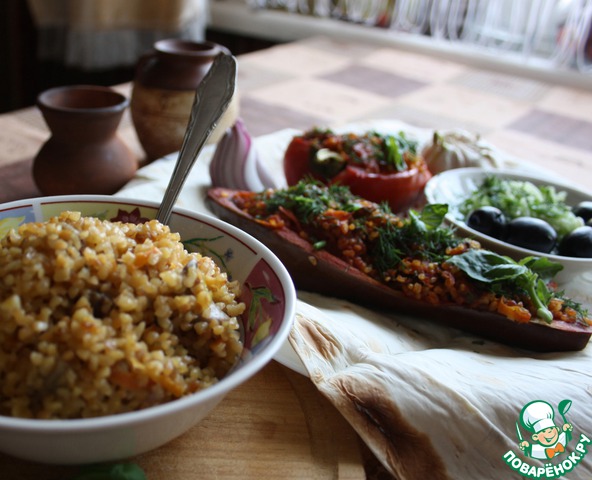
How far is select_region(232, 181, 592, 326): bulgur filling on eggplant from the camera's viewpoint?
48.9 inches

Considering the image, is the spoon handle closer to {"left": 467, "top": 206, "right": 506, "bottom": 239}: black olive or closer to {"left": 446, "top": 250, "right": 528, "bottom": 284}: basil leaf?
{"left": 446, "top": 250, "right": 528, "bottom": 284}: basil leaf

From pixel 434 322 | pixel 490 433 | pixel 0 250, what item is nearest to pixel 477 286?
pixel 434 322

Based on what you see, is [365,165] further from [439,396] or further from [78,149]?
[439,396]

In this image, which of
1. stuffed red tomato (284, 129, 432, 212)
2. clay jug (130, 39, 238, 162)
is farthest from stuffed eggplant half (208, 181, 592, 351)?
clay jug (130, 39, 238, 162)

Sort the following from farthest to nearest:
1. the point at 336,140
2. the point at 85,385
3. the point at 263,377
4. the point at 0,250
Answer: the point at 336,140
the point at 263,377
the point at 0,250
the point at 85,385

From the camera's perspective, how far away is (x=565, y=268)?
1.42 metres

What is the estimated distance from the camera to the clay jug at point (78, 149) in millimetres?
1484

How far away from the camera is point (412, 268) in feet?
4.26

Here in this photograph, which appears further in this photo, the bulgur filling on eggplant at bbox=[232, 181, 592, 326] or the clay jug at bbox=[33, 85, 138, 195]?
the clay jug at bbox=[33, 85, 138, 195]

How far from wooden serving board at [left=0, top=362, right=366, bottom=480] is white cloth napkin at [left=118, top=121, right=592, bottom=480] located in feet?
0.14

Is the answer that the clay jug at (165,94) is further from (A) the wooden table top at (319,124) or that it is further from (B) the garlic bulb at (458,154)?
(B) the garlic bulb at (458,154)

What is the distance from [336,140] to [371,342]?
837 mm

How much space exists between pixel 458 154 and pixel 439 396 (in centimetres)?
117

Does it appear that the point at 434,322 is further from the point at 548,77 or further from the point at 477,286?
the point at 548,77
